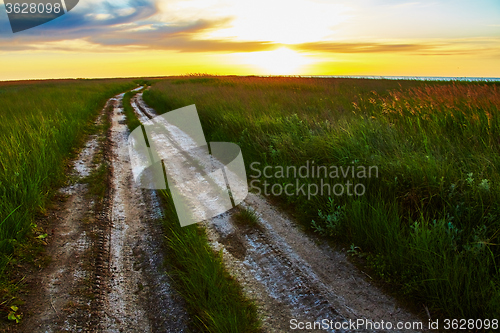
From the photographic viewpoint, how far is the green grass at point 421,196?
2.47 meters

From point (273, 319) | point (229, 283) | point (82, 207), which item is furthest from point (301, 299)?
point (82, 207)

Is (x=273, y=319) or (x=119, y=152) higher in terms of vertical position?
(x=119, y=152)

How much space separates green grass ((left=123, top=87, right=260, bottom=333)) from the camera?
2242 mm

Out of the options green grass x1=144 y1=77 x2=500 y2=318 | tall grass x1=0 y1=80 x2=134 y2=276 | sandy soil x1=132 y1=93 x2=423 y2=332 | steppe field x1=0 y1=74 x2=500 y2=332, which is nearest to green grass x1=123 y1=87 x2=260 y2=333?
steppe field x1=0 y1=74 x2=500 y2=332

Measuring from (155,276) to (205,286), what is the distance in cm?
57

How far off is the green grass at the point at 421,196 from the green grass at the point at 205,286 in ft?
4.27

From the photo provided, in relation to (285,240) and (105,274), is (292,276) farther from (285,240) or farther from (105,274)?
(105,274)

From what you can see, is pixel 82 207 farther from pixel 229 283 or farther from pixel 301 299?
pixel 301 299

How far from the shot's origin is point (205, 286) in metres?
2.58

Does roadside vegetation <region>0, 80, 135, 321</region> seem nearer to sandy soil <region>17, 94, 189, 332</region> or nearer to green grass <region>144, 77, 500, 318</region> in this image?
sandy soil <region>17, 94, 189, 332</region>

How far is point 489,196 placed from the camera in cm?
302

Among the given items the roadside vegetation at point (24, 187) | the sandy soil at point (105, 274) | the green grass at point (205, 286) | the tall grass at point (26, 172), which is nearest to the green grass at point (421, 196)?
the green grass at point (205, 286)

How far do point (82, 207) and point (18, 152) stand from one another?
210cm

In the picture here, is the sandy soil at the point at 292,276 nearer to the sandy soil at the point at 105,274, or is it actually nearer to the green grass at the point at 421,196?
the green grass at the point at 421,196
